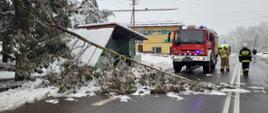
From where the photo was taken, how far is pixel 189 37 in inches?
764

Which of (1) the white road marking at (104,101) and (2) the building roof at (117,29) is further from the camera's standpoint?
(2) the building roof at (117,29)

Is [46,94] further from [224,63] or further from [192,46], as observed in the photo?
[224,63]

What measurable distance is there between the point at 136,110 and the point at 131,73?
396 centimetres

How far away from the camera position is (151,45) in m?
63.8

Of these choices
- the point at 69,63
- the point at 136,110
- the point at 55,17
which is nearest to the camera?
the point at 136,110

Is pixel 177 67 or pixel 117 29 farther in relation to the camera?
pixel 117 29

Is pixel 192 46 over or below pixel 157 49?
over

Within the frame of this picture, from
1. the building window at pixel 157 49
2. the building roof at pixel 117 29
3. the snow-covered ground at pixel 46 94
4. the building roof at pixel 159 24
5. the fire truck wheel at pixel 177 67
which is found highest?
the building roof at pixel 159 24

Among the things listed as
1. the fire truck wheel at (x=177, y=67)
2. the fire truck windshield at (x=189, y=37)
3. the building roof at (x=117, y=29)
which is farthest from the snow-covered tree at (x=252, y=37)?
the fire truck windshield at (x=189, y=37)

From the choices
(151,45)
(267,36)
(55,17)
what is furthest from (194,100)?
(267,36)

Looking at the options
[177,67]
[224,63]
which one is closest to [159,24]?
[224,63]

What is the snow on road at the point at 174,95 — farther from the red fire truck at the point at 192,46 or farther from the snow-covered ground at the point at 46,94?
the red fire truck at the point at 192,46

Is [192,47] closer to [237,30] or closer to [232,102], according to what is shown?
[232,102]

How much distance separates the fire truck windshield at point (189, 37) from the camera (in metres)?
19.3
